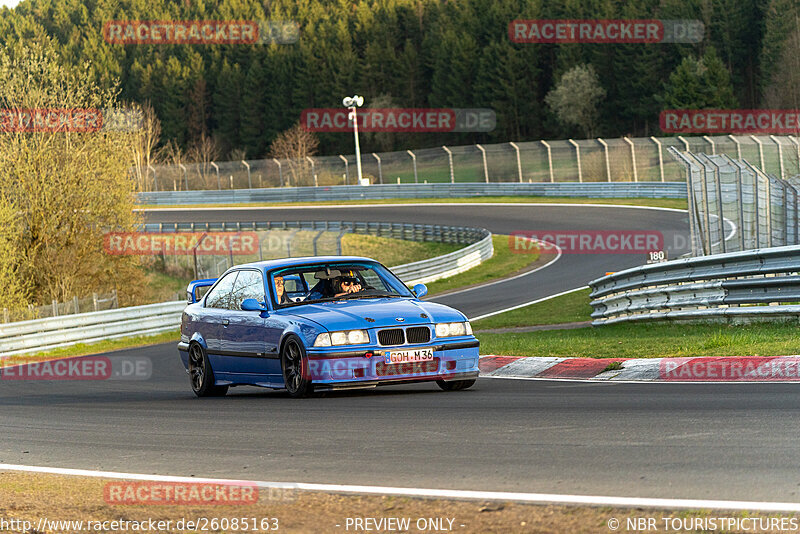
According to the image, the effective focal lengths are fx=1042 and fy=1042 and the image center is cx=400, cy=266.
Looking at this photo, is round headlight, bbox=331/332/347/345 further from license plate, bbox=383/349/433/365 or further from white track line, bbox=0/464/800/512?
white track line, bbox=0/464/800/512

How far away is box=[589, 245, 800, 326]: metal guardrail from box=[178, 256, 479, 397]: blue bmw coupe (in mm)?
5016

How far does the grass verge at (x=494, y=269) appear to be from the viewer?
33.5m

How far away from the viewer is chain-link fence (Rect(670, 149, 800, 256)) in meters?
16.0

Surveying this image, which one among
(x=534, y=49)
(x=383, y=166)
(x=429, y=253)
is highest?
(x=534, y=49)

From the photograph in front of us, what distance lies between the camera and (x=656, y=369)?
10734 millimetres

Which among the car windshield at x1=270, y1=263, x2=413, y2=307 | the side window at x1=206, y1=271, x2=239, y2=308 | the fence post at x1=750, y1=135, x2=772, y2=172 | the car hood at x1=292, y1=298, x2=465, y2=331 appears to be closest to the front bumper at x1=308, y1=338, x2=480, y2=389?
the car hood at x1=292, y1=298, x2=465, y2=331

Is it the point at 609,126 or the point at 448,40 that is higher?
the point at 448,40

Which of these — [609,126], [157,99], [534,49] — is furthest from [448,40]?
[157,99]

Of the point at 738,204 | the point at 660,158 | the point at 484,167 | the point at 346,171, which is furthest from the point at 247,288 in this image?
the point at 346,171

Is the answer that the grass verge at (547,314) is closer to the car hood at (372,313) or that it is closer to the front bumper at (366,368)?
the car hood at (372,313)

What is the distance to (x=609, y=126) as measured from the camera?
323 feet

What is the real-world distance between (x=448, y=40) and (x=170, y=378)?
334 ft

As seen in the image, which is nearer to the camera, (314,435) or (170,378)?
(314,435)

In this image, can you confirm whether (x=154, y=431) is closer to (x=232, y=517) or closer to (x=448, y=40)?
(x=232, y=517)
